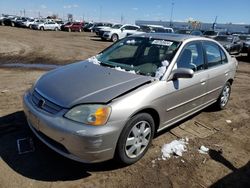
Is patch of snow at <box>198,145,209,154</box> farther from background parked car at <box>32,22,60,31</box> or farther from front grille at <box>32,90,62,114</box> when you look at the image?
background parked car at <box>32,22,60,31</box>

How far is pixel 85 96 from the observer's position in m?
3.26

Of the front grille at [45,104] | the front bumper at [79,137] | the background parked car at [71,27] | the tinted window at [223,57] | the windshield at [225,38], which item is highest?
the tinted window at [223,57]

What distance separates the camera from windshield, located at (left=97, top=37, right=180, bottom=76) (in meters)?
4.11

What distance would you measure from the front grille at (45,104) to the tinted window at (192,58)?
1970mm

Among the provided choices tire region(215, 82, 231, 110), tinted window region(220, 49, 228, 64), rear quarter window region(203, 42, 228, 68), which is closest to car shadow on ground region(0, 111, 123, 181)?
rear quarter window region(203, 42, 228, 68)

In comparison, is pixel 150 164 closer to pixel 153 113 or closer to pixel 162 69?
pixel 153 113

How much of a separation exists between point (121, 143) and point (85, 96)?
72 cm

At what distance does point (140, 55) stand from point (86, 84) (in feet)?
4.09

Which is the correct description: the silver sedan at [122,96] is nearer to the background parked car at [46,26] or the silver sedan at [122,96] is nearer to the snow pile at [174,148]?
the snow pile at [174,148]

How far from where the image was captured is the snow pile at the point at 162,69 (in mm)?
3828

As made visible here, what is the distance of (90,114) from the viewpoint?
3.09 m

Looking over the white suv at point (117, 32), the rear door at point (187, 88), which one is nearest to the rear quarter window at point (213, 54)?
the rear door at point (187, 88)

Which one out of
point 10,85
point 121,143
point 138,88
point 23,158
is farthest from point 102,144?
point 10,85

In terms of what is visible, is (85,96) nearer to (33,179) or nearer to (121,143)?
(121,143)
